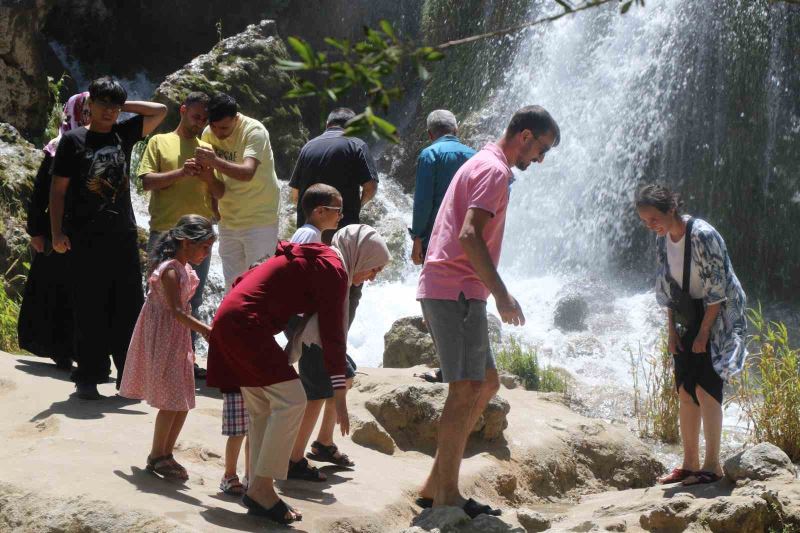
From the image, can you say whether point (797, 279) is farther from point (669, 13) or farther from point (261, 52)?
point (261, 52)

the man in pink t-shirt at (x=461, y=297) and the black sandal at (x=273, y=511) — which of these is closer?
the black sandal at (x=273, y=511)

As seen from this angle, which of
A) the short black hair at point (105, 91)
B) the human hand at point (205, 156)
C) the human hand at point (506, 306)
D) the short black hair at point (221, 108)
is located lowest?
the human hand at point (506, 306)

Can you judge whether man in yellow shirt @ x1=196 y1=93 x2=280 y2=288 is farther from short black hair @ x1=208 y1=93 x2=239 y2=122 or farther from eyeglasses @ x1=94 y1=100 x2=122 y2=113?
eyeglasses @ x1=94 y1=100 x2=122 y2=113

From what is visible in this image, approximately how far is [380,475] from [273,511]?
1.10 meters

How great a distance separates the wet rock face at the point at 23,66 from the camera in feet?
44.0

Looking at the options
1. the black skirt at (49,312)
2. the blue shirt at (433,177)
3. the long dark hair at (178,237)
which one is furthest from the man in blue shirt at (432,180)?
the black skirt at (49,312)

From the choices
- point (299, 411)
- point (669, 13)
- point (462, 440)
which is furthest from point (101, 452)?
point (669, 13)

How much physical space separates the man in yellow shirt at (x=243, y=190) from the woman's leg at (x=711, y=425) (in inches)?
102

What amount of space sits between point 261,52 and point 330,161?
29.0 feet

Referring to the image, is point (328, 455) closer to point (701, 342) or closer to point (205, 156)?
point (205, 156)

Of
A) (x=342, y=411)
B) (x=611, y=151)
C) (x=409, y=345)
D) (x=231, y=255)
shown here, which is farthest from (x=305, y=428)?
(x=611, y=151)

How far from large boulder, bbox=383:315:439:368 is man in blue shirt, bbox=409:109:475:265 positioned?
69.8 inches

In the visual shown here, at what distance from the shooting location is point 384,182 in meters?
15.6

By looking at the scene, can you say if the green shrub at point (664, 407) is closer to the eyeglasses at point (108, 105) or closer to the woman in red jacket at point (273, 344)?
the woman in red jacket at point (273, 344)
